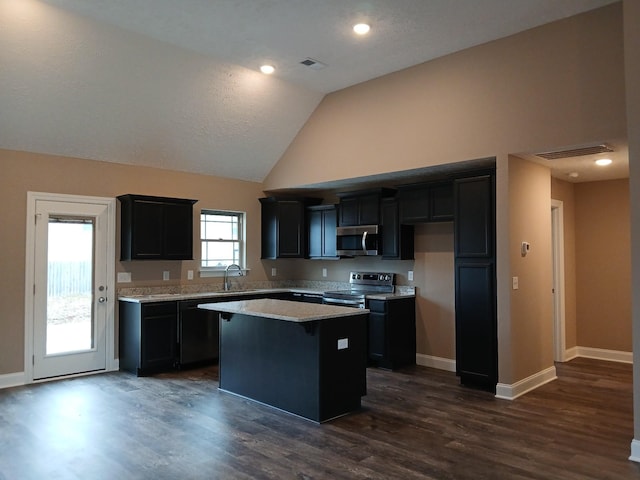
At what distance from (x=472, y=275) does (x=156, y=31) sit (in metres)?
4.03

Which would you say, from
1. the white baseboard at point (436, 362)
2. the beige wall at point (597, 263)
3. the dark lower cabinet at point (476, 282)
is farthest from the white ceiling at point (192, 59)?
the white baseboard at point (436, 362)

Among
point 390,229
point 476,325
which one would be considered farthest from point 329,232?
point 476,325

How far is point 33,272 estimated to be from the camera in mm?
5473

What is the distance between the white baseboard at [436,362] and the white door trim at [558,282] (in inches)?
65.6

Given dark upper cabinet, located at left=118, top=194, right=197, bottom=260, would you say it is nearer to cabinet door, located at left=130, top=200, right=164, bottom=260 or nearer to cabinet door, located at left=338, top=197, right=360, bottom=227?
cabinet door, located at left=130, top=200, right=164, bottom=260

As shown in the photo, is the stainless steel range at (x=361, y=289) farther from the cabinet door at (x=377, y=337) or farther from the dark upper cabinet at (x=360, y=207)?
the dark upper cabinet at (x=360, y=207)

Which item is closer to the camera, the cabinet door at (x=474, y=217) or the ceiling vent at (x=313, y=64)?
the cabinet door at (x=474, y=217)

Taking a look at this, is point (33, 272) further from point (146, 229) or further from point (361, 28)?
point (361, 28)

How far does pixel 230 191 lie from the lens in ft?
24.4

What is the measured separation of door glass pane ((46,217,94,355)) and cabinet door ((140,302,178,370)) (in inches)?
28.4

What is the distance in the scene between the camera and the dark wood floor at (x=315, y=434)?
3.25m

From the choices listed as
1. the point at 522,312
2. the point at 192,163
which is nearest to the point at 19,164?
the point at 192,163

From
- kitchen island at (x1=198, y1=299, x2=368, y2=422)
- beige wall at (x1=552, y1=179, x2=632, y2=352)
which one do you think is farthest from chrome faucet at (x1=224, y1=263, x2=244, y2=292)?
beige wall at (x1=552, y1=179, x2=632, y2=352)

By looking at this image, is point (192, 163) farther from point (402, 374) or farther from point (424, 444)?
point (424, 444)
